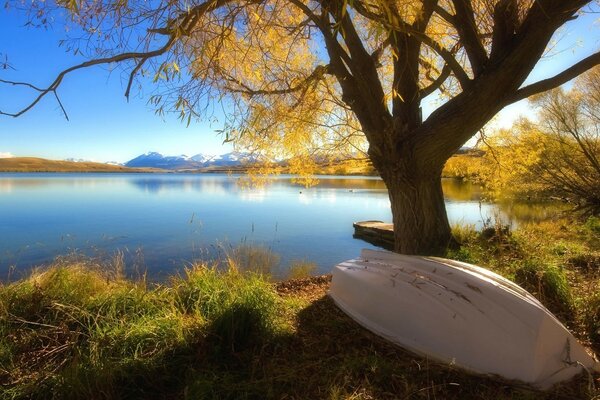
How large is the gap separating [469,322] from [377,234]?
12023 millimetres

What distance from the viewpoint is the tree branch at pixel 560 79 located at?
3.90 m

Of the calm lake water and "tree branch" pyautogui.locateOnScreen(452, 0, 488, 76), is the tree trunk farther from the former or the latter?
the calm lake water

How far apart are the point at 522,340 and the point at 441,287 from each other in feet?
2.26

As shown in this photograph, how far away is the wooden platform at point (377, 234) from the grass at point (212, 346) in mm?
9882

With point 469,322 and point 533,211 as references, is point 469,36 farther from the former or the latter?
point 533,211

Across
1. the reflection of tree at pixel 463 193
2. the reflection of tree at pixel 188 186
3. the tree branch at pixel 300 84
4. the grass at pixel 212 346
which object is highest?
the tree branch at pixel 300 84

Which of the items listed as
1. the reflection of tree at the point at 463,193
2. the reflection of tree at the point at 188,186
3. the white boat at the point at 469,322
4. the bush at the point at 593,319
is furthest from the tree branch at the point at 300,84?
the reflection of tree at the point at 188,186

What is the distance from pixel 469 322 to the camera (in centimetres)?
277

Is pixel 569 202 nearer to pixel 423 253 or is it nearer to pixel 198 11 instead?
pixel 423 253

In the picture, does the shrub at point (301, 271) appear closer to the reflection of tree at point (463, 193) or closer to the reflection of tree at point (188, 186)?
the reflection of tree at point (463, 193)

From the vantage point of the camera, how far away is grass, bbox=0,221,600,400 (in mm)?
2479

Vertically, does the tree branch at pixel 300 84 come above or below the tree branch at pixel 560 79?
above

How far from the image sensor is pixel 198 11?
3668mm

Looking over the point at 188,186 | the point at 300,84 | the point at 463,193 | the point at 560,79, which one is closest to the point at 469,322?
the point at 560,79
